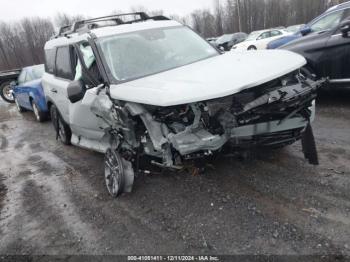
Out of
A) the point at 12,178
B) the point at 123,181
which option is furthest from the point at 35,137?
the point at 123,181

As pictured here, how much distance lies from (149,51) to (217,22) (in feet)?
177

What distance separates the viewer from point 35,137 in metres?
7.79

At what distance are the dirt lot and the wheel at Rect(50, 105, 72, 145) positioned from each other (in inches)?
50.1

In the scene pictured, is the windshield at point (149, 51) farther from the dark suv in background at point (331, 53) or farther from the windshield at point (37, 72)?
the windshield at point (37, 72)

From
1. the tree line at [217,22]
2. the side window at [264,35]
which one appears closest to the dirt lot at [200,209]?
the side window at [264,35]

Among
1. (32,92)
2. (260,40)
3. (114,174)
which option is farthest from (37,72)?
(260,40)

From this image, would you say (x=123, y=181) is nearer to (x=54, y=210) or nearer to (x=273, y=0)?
(x=54, y=210)

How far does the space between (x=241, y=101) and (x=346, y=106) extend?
→ 3695mm

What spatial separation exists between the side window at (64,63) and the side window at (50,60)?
0.98ft

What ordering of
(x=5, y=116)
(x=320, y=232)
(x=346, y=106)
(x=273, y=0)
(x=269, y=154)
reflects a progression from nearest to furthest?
1. (x=320, y=232)
2. (x=269, y=154)
3. (x=346, y=106)
4. (x=5, y=116)
5. (x=273, y=0)

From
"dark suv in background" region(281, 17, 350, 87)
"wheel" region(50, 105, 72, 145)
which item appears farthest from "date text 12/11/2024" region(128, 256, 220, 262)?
"dark suv in background" region(281, 17, 350, 87)

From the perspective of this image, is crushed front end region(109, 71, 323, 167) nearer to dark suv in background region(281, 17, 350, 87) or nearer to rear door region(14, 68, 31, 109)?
dark suv in background region(281, 17, 350, 87)

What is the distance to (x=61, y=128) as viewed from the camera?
6402 mm

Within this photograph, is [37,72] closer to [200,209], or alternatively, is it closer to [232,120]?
[200,209]
